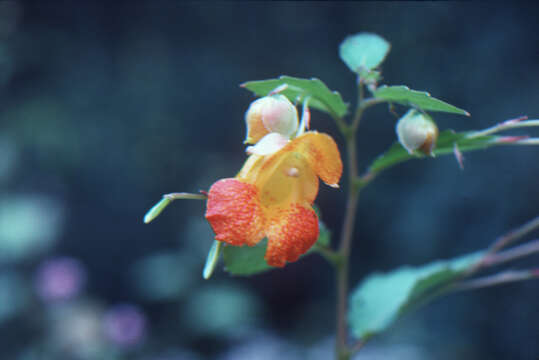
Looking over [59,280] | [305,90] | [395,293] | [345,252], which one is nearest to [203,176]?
[59,280]

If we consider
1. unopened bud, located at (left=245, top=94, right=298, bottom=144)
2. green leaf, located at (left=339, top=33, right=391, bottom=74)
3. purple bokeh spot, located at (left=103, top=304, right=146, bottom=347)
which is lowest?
purple bokeh spot, located at (left=103, top=304, right=146, bottom=347)

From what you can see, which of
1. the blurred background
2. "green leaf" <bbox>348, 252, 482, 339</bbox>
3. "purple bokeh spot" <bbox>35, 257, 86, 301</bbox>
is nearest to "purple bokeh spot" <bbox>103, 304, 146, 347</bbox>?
the blurred background

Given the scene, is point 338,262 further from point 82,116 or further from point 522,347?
point 82,116

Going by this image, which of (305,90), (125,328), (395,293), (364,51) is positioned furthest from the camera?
(125,328)

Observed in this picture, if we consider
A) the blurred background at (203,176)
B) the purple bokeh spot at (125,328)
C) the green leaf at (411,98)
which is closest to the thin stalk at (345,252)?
the green leaf at (411,98)

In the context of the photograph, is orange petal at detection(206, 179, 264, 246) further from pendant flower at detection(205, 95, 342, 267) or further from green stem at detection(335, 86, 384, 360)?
green stem at detection(335, 86, 384, 360)

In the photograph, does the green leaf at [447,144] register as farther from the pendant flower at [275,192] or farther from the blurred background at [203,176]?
the blurred background at [203,176]

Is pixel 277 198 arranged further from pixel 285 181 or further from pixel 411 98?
pixel 411 98
